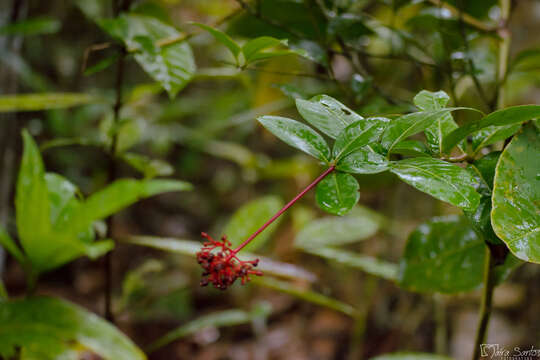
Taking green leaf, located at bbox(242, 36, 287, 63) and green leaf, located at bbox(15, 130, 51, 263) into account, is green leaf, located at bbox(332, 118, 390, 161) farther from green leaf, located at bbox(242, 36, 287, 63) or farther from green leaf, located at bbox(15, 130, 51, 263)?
green leaf, located at bbox(15, 130, 51, 263)

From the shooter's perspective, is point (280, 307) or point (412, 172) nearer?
point (412, 172)

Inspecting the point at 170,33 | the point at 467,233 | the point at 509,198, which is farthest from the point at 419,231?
the point at 170,33

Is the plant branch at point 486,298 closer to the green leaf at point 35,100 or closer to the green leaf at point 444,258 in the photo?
the green leaf at point 444,258

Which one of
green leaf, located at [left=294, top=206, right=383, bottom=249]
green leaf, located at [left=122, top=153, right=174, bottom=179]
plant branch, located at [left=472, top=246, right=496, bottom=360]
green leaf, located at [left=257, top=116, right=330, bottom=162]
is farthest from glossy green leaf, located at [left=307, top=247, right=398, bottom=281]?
green leaf, located at [left=257, top=116, right=330, bottom=162]

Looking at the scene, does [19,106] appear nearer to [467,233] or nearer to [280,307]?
[467,233]

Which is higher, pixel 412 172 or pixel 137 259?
pixel 412 172

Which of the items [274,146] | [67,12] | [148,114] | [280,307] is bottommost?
[280,307]

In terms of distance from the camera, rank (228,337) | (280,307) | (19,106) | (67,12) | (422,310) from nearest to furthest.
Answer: (19,106), (422,310), (228,337), (280,307), (67,12)
